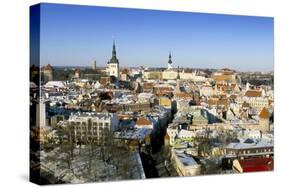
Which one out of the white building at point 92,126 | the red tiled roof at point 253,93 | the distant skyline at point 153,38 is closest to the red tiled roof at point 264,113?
the red tiled roof at point 253,93

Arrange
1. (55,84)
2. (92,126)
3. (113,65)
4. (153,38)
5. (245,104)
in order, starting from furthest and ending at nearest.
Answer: (245,104) → (153,38) → (113,65) → (92,126) → (55,84)

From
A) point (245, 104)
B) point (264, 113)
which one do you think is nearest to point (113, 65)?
point (245, 104)

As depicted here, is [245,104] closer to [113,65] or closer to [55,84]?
[113,65]

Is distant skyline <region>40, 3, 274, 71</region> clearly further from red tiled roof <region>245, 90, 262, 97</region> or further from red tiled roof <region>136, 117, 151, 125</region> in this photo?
red tiled roof <region>136, 117, 151, 125</region>

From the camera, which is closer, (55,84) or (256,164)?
(55,84)

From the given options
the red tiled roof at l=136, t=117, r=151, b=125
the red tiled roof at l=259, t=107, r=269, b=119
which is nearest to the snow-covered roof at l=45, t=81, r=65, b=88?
the red tiled roof at l=136, t=117, r=151, b=125

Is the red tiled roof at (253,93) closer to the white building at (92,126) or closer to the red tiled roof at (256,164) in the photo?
the red tiled roof at (256,164)

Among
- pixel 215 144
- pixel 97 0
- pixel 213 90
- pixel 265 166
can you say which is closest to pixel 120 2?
pixel 97 0

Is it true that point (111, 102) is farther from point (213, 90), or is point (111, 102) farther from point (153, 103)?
point (213, 90)
